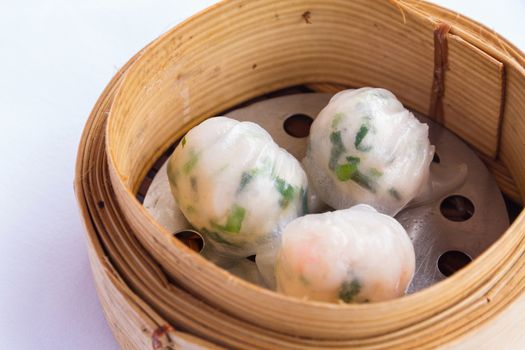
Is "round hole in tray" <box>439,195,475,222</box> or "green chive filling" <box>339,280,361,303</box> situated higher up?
"round hole in tray" <box>439,195,475,222</box>

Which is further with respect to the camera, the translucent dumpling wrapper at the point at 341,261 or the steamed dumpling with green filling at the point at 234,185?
the steamed dumpling with green filling at the point at 234,185

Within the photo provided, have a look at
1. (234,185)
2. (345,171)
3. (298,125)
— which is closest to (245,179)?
(234,185)

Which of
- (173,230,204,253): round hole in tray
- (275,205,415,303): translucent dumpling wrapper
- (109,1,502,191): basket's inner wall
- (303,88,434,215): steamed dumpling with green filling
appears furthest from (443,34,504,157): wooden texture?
(173,230,204,253): round hole in tray

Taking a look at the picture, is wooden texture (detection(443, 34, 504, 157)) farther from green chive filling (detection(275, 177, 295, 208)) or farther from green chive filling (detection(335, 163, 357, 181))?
green chive filling (detection(275, 177, 295, 208))

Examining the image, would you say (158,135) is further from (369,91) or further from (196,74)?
(369,91)

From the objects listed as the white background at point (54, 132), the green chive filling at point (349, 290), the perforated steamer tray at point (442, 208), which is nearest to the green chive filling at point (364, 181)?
the perforated steamer tray at point (442, 208)

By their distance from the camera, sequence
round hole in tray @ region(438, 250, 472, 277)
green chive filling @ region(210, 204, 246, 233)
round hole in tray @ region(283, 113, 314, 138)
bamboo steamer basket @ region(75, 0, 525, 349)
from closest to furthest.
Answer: bamboo steamer basket @ region(75, 0, 525, 349), green chive filling @ region(210, 204, 246, 233), round hole in tray @ region(438, 250, 472, 277), round hole in tray @ region(283, 113, 314, 138)

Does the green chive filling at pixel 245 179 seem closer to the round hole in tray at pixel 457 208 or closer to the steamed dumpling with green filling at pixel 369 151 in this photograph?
the steamed dumpling with green filling at pixel 369 151

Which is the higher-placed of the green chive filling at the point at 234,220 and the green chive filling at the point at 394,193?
the green chive filling at the point at 394,193
